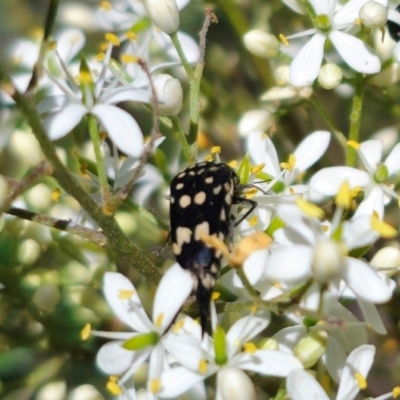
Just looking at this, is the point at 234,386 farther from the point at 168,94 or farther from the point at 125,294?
the point at 168,94

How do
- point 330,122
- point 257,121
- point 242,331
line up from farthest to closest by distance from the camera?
point 257,121 < point 330,122 < point 242,331

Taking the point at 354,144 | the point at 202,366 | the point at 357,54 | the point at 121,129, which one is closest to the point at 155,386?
the point at 202,366

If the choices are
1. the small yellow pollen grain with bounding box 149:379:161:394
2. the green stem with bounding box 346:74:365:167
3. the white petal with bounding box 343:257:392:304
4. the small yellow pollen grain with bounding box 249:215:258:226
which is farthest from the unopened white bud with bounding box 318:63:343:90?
the small yellow pollen grain with bounding box 149:379:161:394

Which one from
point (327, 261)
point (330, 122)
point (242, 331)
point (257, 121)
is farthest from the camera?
point (257, 121)

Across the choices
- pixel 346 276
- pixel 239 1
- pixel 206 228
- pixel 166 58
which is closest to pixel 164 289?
pixel 206 228

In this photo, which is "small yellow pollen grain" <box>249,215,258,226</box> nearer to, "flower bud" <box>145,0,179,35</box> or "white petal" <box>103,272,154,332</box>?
"white petal" <box>103,272,154,332</box>

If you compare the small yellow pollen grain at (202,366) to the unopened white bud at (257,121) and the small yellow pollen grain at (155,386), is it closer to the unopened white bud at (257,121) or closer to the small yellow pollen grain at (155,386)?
the small yellow pollen grain at (155,386)
